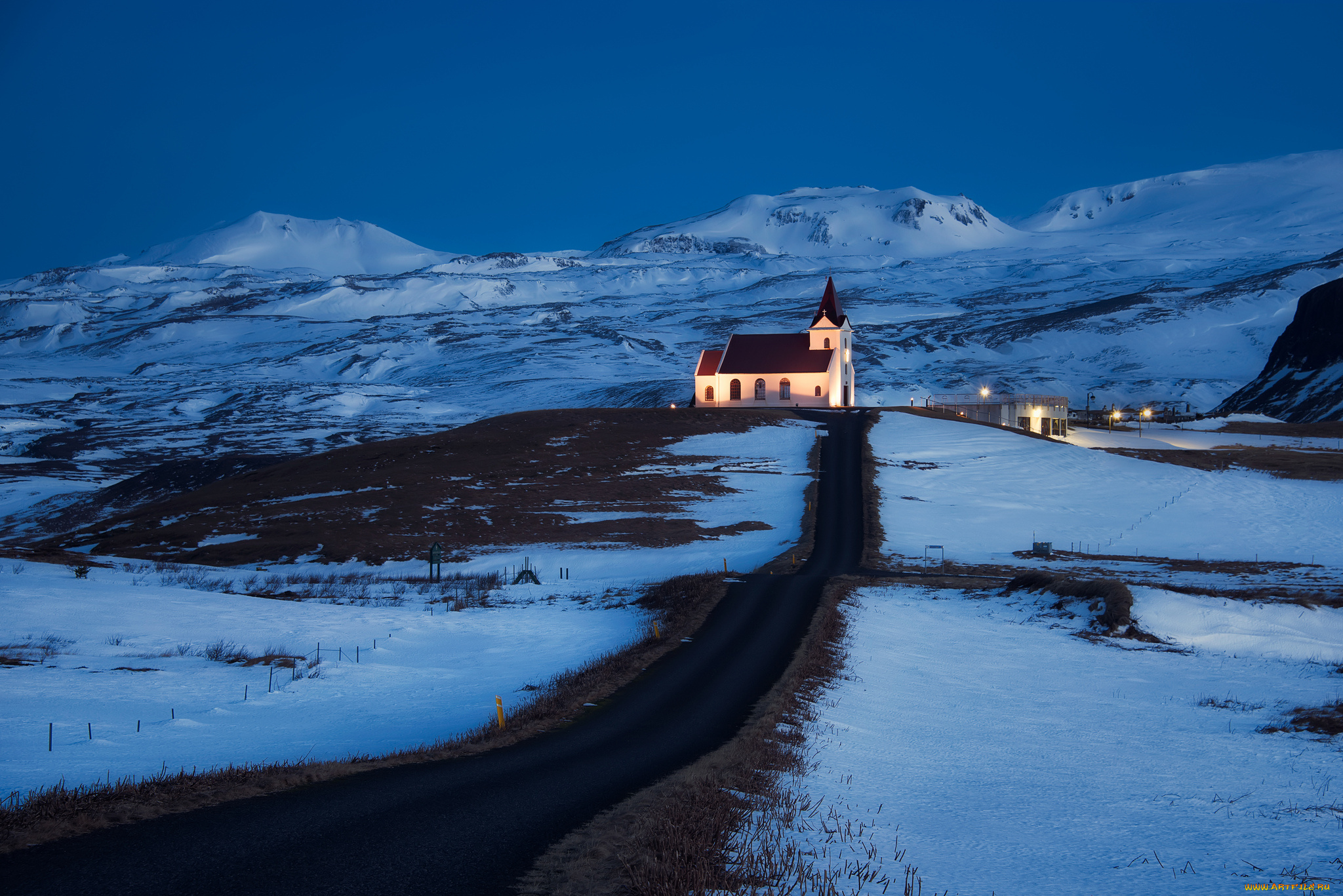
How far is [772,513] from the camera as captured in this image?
184 feet

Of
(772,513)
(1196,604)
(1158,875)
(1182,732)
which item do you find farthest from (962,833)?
(772,513)

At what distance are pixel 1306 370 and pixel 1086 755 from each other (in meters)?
156

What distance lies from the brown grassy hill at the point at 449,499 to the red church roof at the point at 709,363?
60.4 feet

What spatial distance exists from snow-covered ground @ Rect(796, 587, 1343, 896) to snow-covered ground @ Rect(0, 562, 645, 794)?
9.45 meters

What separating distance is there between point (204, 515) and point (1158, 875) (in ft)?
197

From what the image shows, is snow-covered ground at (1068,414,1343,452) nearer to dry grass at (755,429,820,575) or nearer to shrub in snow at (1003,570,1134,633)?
dry grass at (755,429,820,575)

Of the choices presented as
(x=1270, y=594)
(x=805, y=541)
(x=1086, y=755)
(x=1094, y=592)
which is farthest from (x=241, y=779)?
(x=805, y=541)

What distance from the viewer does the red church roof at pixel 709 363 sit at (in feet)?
338

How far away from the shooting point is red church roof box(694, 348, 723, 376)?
103 metres

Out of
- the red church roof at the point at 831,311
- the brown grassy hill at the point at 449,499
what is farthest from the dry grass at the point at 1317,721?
the red church roof at the point at 831,311

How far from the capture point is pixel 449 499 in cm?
6022

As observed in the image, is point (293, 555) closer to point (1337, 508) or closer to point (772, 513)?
point (772, 513)

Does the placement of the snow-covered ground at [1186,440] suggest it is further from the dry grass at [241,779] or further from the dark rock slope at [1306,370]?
the dry grass at [241,779]

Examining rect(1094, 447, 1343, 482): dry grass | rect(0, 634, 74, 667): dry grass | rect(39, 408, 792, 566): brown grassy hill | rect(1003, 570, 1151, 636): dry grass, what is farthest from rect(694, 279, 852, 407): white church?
rect(0, 634, 74, 667): dry grass
